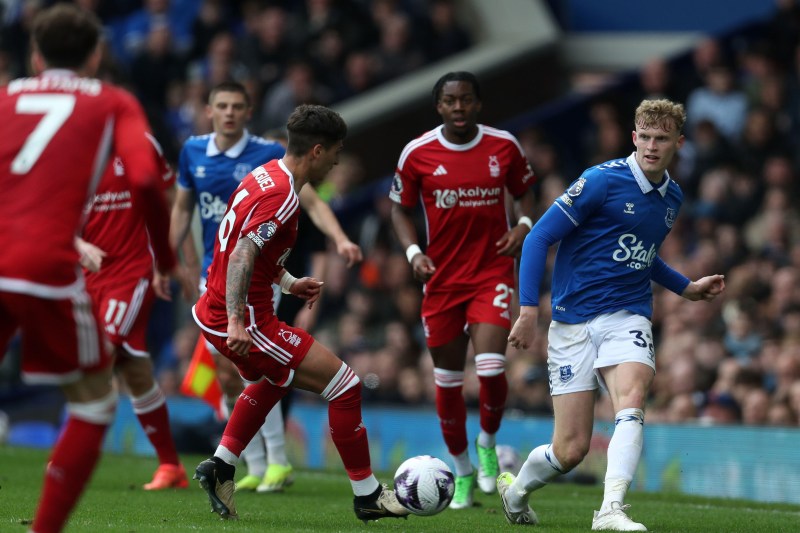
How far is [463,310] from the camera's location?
922cm

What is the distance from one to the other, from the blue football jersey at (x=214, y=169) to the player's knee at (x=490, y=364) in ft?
7.04

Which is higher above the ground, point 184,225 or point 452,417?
point 184,225

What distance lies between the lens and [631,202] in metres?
7.34

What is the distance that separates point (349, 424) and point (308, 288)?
2.58ft

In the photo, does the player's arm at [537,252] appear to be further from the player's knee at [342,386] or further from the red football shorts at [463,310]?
the red football shorts at [463,310]

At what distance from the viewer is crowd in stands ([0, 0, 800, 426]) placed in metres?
12.3

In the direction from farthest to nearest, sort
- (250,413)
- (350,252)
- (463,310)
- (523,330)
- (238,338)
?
(463,310)
(350,252)
(250,413)
(523,330)
(238,338)

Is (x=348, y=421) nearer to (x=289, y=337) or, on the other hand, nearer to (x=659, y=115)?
(x=289, y=337)

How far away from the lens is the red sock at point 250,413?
24.6ft

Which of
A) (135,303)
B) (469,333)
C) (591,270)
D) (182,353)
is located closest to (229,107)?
(135,303)

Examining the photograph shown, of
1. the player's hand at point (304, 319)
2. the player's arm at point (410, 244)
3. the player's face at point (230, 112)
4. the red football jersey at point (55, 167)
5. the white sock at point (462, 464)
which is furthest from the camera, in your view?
the player's hand at point (304, 319)

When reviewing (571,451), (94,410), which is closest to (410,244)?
(571,451)

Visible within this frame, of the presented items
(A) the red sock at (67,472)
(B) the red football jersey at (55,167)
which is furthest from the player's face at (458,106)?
(A) the red sock at (67,472)

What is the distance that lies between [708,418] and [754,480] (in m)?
1.23
